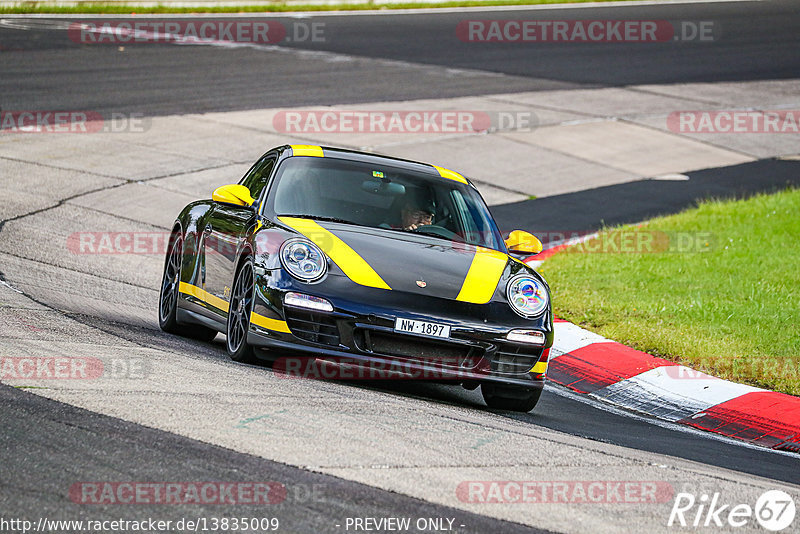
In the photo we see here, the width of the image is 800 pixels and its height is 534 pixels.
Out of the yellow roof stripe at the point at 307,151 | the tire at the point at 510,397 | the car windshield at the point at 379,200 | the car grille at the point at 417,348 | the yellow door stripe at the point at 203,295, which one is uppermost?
the yellow roof stripe at the point at 307,151

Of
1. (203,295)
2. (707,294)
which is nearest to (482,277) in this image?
(203,295)

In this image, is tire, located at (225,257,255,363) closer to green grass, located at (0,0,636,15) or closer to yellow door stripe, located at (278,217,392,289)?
yellow door stripe, located at (278,217,392,289)

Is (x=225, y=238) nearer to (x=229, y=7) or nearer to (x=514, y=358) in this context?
(x=514, y=358)

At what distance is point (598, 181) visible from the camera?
54.5 ft

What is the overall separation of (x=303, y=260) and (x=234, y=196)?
1173mm

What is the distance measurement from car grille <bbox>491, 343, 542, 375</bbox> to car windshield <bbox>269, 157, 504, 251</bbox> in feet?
3.83

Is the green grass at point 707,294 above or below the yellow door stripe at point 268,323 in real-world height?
below

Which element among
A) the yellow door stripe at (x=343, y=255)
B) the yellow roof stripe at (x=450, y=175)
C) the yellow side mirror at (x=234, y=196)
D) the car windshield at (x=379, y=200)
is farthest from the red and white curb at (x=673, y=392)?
the yellow side mirror at (x=234, y=196)

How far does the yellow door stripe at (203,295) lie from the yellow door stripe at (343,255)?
0.79 metres

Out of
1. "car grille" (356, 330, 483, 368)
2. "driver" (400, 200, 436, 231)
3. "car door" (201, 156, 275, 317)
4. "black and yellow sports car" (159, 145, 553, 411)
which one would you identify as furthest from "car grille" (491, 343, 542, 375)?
"car door" (201, 156, 275, 317)

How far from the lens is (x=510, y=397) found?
7043 mm

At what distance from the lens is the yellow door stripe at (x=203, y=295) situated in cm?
770

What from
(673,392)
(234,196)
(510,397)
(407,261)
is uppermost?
(234,196)

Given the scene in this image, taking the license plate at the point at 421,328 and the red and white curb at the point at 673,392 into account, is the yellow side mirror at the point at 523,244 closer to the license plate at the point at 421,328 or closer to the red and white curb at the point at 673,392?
the red and white curb at the point at 673,392
